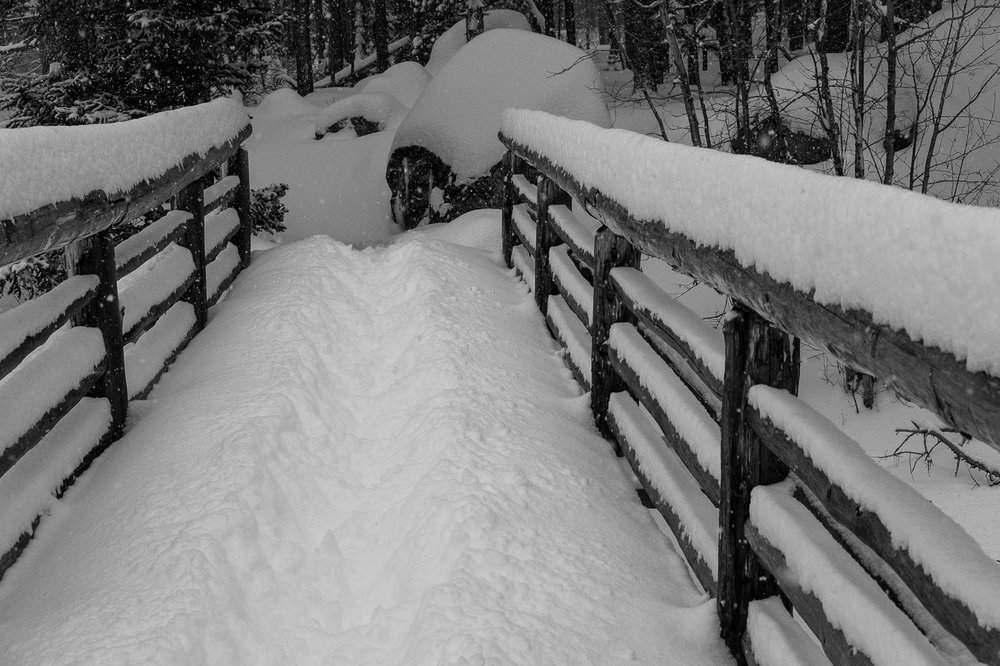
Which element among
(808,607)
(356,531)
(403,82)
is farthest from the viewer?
(403,82)

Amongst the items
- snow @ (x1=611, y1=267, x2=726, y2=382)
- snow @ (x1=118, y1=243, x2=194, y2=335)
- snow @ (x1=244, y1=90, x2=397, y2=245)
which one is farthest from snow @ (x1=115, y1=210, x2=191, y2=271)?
snow @ (x1=244, y1=90, x2=397, y2=245)

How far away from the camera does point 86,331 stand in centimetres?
425

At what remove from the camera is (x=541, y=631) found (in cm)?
277

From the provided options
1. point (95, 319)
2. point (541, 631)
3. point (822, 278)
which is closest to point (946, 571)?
point (822, 278)

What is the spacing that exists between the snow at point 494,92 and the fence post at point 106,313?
323 inches

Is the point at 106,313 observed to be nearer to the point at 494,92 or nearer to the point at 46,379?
the point at 46,379

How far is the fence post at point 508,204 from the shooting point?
8281mm

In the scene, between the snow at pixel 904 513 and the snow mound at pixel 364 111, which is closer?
the snow at pixel 904 513

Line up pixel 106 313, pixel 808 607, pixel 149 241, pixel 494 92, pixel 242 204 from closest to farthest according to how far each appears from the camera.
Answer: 1. pixel 808 607
2. pixel 106 313
3. pixel 149 241
4. pixel 242 204
5. pixel 494 92

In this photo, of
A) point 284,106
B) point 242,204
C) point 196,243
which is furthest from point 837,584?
point 284,106

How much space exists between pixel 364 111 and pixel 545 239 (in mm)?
17443

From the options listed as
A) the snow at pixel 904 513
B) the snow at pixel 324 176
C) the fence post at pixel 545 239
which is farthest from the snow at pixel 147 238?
the snow at pixel 324 176

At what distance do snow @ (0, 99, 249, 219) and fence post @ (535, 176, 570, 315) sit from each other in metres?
2.54

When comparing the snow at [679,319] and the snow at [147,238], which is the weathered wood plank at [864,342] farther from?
the snow at [147,238]
